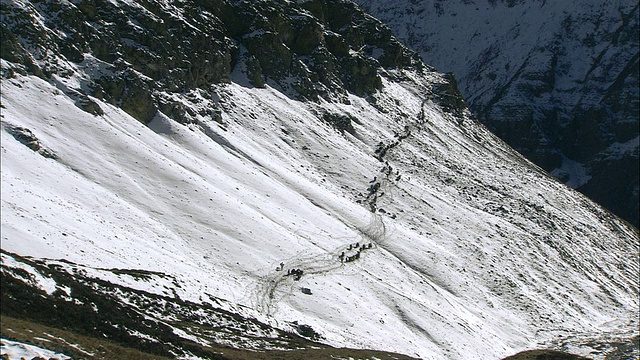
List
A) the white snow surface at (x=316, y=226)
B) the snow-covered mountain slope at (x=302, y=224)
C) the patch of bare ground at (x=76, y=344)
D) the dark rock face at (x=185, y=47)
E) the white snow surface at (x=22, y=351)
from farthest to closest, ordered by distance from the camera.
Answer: the dark rock face at (x=185, y=47)
the white snow surface at (x=316, y=226)
the snow-covered mountain slope at (x=302, y=224)
the patch of bare ground at (x=76, y=344)
the white snow surface at (x=22, y=351)

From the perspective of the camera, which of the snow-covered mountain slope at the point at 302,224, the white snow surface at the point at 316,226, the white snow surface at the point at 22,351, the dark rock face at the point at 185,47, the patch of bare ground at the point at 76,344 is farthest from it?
the dark rock face at the point at 185,47

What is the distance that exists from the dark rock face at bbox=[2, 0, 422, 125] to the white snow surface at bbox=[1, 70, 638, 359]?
116 inches

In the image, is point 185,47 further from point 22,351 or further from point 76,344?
point 22,351

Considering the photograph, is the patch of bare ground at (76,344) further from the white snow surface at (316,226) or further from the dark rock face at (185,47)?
the dark rock face at (185,47)

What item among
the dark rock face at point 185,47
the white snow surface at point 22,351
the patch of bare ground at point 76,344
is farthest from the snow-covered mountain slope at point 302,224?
the white snow surface at point 22,351

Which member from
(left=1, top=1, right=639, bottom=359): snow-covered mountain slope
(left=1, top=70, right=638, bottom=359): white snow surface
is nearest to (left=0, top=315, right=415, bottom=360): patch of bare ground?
(left=1, top=1, right=639, bottom=359): snow-covered mountain slope

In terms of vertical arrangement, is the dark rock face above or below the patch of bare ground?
above

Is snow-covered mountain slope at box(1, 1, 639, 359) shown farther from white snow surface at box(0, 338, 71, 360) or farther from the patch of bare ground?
white snow surface at box(0, 338, 71, 360)

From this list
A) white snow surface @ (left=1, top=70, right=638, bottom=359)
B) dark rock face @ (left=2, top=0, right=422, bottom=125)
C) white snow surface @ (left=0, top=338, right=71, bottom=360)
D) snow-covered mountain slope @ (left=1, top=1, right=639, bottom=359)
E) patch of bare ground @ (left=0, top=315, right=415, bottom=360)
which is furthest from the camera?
dark rock face @ (left=2, top=0, right=422, bottom=125)

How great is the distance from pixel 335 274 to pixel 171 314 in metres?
21.5

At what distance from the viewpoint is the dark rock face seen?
58250 mm

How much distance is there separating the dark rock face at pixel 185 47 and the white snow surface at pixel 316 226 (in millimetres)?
2955

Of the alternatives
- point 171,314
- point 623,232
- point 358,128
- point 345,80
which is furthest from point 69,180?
point 623,232

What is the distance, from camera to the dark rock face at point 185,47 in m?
58.2
